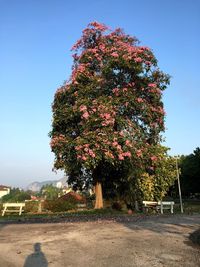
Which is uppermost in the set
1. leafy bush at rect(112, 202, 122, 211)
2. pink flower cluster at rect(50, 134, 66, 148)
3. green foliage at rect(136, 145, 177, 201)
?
pink flower cluster at rect(50, 134, 66, 148)

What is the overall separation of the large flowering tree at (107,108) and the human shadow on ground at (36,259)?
46.8 ft

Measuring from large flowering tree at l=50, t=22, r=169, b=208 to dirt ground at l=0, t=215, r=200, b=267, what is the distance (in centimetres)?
1112

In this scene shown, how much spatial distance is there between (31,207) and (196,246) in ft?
84.8

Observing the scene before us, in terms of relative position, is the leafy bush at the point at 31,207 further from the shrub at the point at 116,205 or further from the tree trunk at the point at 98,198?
the tree trunk at the point at 98,198

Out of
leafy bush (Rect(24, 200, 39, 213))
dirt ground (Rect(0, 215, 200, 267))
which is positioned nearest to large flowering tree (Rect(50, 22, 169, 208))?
leafy bush (Rect(24, 200, 39, 213))

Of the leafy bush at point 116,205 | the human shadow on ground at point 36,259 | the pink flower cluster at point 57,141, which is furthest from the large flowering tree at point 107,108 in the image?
the human shadow on ground at point 36,259

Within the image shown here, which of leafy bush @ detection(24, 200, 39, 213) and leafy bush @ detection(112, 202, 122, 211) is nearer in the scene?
leafy bush @ detection(112, 202, 122, 211)

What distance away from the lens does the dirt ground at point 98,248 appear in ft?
28.7

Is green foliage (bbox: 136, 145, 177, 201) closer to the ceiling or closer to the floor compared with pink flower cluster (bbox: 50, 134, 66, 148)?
closer to the floor

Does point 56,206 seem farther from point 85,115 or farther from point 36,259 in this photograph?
point 36,259

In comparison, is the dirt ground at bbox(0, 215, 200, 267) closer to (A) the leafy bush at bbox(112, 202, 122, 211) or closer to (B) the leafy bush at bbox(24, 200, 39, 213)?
(A) the leafy bush at bbox(112, 202, 122, 211)

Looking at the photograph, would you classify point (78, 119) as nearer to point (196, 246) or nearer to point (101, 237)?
point (101, 237)

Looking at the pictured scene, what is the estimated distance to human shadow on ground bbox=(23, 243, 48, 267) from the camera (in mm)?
8594

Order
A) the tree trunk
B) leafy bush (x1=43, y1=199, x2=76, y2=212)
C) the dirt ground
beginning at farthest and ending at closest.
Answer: leafy bush (x1=43, y1=199, x2=76, y2=212), the tree trunk, the dirt ground
